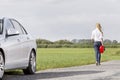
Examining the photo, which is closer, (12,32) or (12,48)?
(12,32)

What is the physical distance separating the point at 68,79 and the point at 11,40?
1888 mm

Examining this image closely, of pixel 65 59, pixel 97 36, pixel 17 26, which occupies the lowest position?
pixel 65 59

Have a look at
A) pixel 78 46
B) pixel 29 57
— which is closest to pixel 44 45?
pixel 78 46

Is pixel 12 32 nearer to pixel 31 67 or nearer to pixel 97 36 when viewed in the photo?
pixel 31 67

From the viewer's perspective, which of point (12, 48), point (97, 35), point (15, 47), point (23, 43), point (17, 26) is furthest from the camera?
point (97, 35)

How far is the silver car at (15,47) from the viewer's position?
15856mm

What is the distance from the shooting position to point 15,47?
16.7 metres

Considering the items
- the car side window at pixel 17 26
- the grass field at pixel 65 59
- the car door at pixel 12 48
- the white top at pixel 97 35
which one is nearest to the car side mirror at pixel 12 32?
the car door at pixel 12 48

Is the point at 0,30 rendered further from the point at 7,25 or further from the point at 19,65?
the point at 19,65

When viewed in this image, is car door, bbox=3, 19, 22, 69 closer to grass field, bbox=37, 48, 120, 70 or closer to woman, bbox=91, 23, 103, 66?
grass field, bbox=37, 48, 120, 70

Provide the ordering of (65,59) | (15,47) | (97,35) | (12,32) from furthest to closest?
(65,59) → (97,35) → (15,47) → (12,32)

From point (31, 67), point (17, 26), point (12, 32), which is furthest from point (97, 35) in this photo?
point (12, 32)

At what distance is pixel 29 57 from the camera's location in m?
18.5

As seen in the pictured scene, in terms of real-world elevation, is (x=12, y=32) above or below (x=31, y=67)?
above
